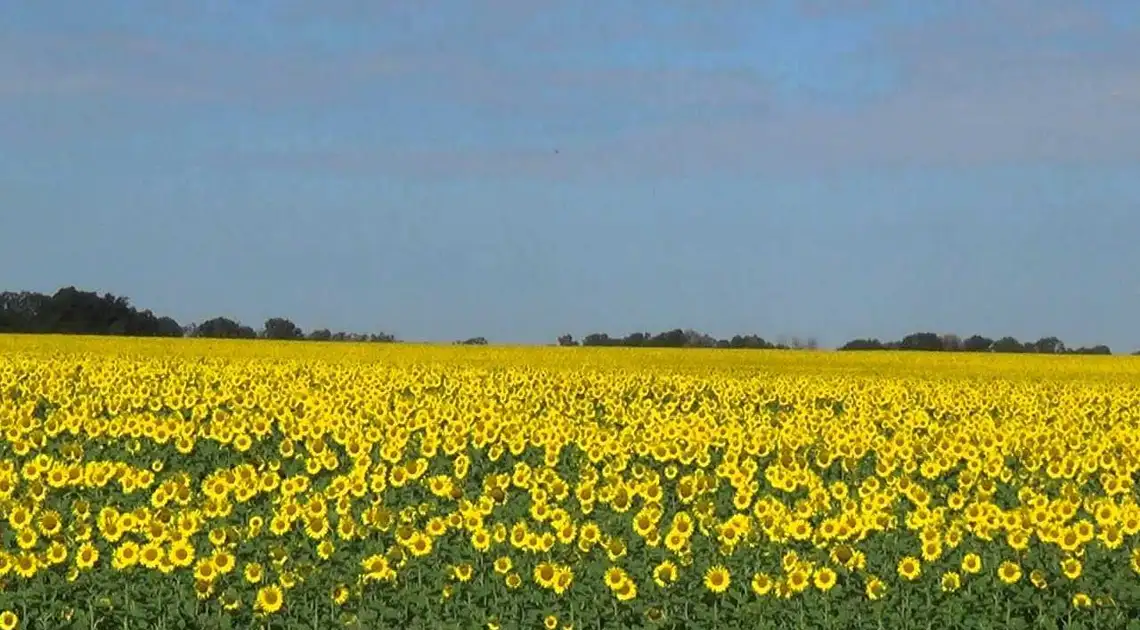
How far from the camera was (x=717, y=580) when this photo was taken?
937 centimetres

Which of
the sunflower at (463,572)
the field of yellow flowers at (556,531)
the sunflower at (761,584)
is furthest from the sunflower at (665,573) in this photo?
the sunflower at (463,572)

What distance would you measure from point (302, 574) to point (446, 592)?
0.98 meters

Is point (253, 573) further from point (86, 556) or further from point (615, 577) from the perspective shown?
point (615, 577)

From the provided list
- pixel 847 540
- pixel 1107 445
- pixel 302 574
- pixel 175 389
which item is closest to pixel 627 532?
pixel 847 540

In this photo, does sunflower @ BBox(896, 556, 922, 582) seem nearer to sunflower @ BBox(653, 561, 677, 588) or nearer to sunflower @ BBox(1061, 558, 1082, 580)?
sunflower @ BBox(1061, 558, 1082, 580)

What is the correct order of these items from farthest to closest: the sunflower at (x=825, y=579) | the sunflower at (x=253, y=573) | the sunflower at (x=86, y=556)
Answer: the sunflower at (x=86, y=556) → the sunflower at (x=825, y=579) → the sunflower at (x=253, y=573)

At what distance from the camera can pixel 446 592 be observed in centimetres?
932

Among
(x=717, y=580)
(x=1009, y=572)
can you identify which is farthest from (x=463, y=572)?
(x=1009, y=572)

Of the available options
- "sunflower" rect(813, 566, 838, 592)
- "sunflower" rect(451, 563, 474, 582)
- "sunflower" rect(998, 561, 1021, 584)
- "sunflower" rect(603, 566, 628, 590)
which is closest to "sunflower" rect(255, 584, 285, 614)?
"sunflower" rect(451, 563, 474, 582)

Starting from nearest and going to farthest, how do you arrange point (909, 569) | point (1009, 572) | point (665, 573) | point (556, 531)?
1. point (665, 573)
2. point (909, 569)
3. point (1009, 572)
4. point (556, 531)

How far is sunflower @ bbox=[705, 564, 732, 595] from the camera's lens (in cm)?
931

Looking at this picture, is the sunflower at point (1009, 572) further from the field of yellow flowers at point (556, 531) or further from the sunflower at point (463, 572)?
the sunflower at point (463, 572)

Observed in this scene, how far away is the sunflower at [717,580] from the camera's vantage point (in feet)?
30.6

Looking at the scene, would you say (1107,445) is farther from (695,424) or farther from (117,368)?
(117,368)
